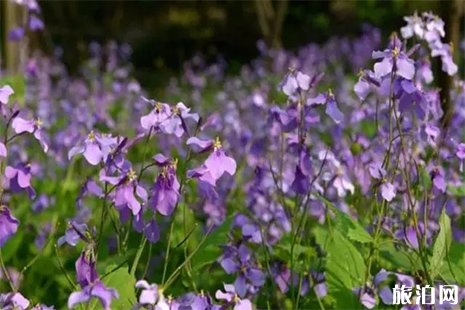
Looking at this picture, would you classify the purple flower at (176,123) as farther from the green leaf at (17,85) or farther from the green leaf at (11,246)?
Result: the green leaf at (17,85)

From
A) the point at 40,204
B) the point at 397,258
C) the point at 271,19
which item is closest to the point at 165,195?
the point at 397,258

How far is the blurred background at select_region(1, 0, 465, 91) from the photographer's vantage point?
46.9ft

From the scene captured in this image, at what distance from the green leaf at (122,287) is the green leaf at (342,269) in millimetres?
596

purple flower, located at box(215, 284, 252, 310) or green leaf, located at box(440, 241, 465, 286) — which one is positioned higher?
purple flower, located at box(215, 284, 252, 310)

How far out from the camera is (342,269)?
2342 millimetres

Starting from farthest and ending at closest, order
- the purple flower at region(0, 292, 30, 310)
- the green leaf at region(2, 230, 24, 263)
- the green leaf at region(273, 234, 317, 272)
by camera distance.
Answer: the green leaf at region(2, 230, 24, 263) → the green leaf at region(273, 234, 317, 272) → the purple flower at region(0, 292, 30, 310)

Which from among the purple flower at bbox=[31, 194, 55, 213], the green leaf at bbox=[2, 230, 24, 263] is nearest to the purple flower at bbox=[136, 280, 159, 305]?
the green leaf at bbox=[2, 230, 24, 263]

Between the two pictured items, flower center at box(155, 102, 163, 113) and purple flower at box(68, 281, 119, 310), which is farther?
flower center at box(155, 102, 163, 113)

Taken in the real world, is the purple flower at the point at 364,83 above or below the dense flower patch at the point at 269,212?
above

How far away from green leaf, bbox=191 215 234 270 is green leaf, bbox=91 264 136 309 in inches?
16.5

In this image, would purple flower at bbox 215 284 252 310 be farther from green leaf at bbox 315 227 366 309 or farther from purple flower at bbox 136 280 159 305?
green leaf at bbox 315 227 366 309

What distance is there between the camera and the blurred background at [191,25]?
1428cm

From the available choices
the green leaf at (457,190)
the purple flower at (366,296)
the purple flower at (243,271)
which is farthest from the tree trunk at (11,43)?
the purple flower at (366,296)

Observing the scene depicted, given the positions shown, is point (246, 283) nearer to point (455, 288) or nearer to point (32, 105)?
point (455, 288)
